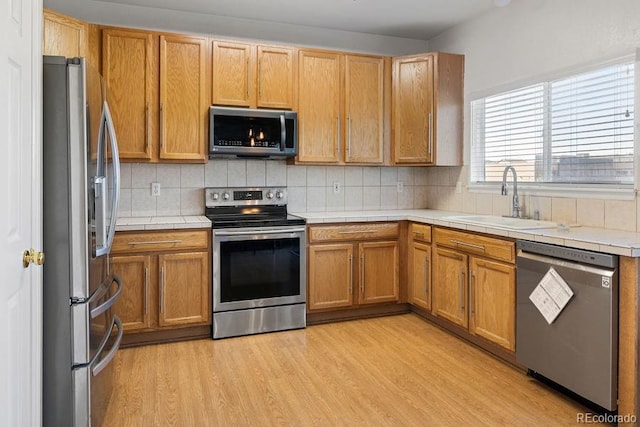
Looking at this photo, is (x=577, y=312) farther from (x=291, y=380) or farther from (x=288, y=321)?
(x=288, y=321)

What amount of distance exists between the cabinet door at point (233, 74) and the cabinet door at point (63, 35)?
935mm

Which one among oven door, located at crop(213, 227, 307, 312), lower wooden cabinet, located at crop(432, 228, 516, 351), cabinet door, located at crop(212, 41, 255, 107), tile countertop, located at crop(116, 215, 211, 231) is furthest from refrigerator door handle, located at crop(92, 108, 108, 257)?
lower wooden cabinet, located at crop(432, 228, 516, 351)

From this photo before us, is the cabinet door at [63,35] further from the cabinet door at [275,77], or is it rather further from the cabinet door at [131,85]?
the cabinet door at [275,77]

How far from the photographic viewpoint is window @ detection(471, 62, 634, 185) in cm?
271

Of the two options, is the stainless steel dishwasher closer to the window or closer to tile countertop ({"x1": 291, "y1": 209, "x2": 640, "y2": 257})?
tile countertop ({"x1": 291, "y1": 209, "x2": 640, "y2": 257})

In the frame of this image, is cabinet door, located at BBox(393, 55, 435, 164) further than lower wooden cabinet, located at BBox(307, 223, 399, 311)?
Yes

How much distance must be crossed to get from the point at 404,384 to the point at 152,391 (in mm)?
1447

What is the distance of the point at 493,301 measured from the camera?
2918mm

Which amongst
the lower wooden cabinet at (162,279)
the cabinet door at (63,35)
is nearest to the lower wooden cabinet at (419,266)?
the lower wooden cabinet at (162,279)

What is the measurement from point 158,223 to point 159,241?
0.13 m

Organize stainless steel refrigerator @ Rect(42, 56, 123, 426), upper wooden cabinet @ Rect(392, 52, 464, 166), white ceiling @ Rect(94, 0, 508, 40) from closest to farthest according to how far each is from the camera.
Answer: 1. stainless steel refrigerator @ Rect(42, 56, 123, 426)
2. white ceiling @ Rect(94, 0, 508, 40)
3. upper wooden cabinet @ Rect(392, 52, 464, 166)

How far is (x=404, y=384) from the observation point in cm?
263
